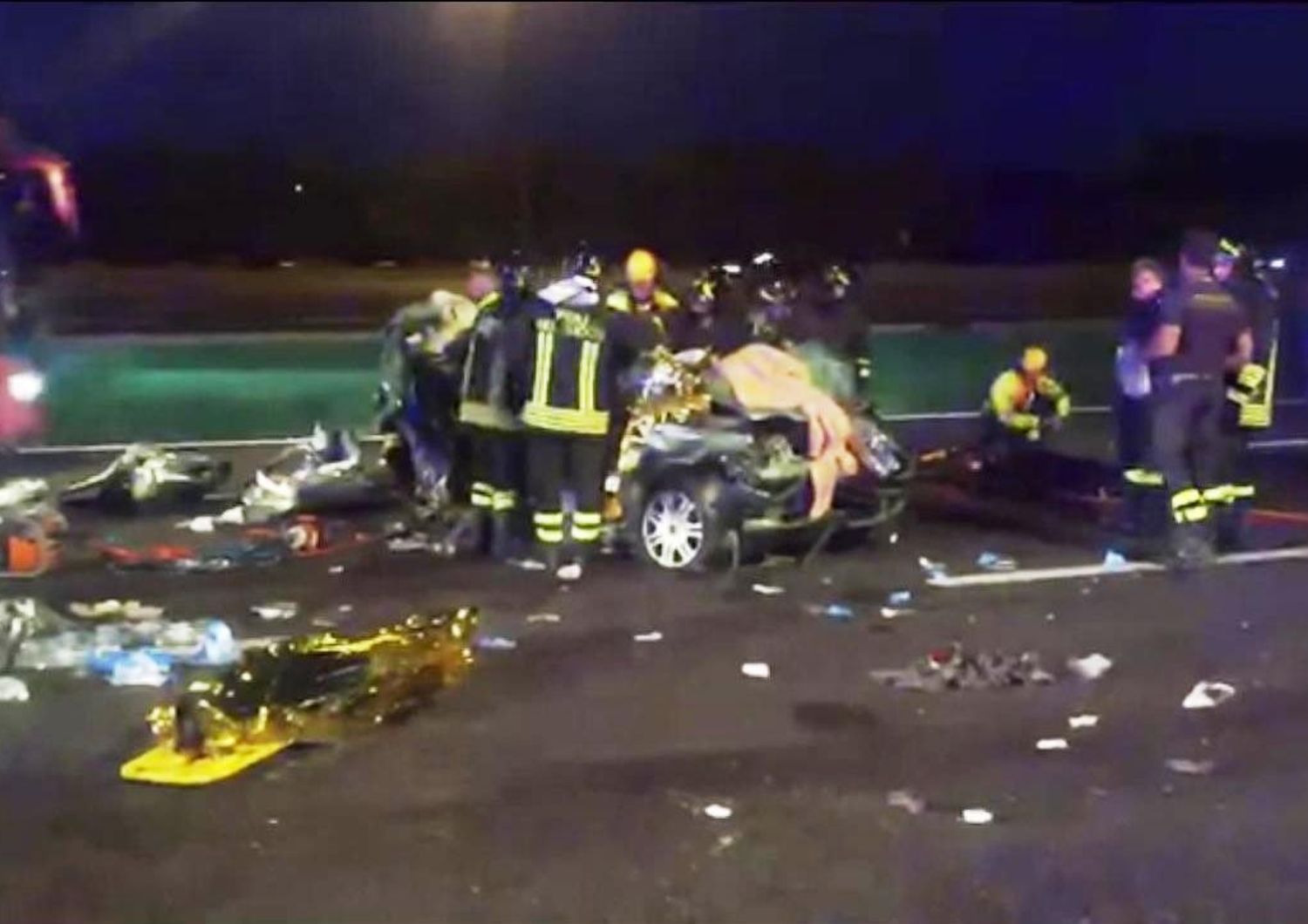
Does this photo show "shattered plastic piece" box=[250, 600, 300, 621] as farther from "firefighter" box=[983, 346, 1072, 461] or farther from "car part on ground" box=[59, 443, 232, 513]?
"firefighter" box=[983, 346, 1072, 461]

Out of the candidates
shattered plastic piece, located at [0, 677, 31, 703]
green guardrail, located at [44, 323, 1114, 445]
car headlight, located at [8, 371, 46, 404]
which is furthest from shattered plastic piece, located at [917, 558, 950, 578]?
green guardrail, located at [44, 323, 1114, 445]

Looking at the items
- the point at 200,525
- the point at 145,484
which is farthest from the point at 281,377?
the point at 200,525

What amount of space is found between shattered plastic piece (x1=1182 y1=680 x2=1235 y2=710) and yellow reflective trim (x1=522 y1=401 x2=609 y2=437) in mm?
3618

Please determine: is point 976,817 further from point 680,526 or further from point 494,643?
point 680,526

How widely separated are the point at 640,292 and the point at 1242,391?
3395 millimetres

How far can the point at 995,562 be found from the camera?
12.5 m

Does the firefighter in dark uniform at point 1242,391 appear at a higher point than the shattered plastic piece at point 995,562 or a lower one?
higher

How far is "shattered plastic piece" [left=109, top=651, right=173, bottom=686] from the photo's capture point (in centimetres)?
950

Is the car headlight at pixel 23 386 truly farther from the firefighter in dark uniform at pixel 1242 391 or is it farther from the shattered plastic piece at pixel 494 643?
the firefighter in dark uniform at pixel 1242 391

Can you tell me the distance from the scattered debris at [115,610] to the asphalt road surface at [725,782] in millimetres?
153

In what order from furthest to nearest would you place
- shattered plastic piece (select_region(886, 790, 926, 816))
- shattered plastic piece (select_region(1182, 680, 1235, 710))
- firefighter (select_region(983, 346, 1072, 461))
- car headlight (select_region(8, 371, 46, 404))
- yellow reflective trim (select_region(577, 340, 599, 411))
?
firefighter (select_region(983, 346, 1072, 461)) < car headlight (select_region(8, 371, 46, 404)) < yellow reflective trim (select_region(577, 340, 599, 411)) < shattered plastic piece (select_region(1182, 680, 1235, 710)) < shattered plastic piece (select_region(886, 790, 926, 816))

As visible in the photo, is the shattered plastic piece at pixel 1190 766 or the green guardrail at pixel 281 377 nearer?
the shattered plastic piece at pixel 1190 766

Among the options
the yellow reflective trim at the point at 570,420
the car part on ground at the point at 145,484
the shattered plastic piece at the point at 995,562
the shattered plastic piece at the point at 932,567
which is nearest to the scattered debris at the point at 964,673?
the shattered plastic piece at the point at 932,567

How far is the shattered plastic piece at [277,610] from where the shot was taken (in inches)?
437
